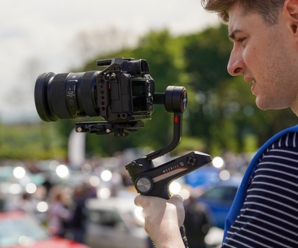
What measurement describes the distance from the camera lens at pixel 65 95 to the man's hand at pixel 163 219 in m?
0.50

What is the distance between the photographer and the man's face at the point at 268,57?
1.58m

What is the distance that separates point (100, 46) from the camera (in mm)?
56531

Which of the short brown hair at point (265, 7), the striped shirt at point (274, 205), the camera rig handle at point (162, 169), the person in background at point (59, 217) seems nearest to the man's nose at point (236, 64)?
the short brown hair at point (265, 7)

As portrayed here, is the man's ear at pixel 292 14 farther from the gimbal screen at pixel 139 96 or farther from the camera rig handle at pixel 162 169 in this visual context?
the gimbal screen at pixel 139 96

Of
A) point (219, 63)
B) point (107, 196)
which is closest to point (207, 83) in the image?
point (219, 63)

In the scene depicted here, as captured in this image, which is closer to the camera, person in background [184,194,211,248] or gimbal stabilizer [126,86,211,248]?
gimbal stabilizer [126,86,211,248]

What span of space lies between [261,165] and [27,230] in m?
8.61

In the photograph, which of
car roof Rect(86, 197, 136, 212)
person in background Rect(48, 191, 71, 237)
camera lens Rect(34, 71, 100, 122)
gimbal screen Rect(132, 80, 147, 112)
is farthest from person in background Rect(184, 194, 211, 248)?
gimbal screen Rect(132, 80, 147, 112)

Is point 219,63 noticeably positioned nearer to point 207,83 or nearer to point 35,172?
point 207,83

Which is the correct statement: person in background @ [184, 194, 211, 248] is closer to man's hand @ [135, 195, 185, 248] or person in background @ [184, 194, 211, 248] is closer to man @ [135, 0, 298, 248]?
man's hand @ [135, 195, 185, 248]

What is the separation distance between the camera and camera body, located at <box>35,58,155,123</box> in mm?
2240

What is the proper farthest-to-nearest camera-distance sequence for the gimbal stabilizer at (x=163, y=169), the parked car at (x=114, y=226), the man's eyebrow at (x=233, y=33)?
the parked car at (x=114, y=226)
the gimbal stabilizer at (x=163, y=169)
the man's eyebrow at (x=233, y=33)

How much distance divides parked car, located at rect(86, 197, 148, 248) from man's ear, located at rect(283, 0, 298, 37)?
396 inches

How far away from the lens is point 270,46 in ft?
5.20
